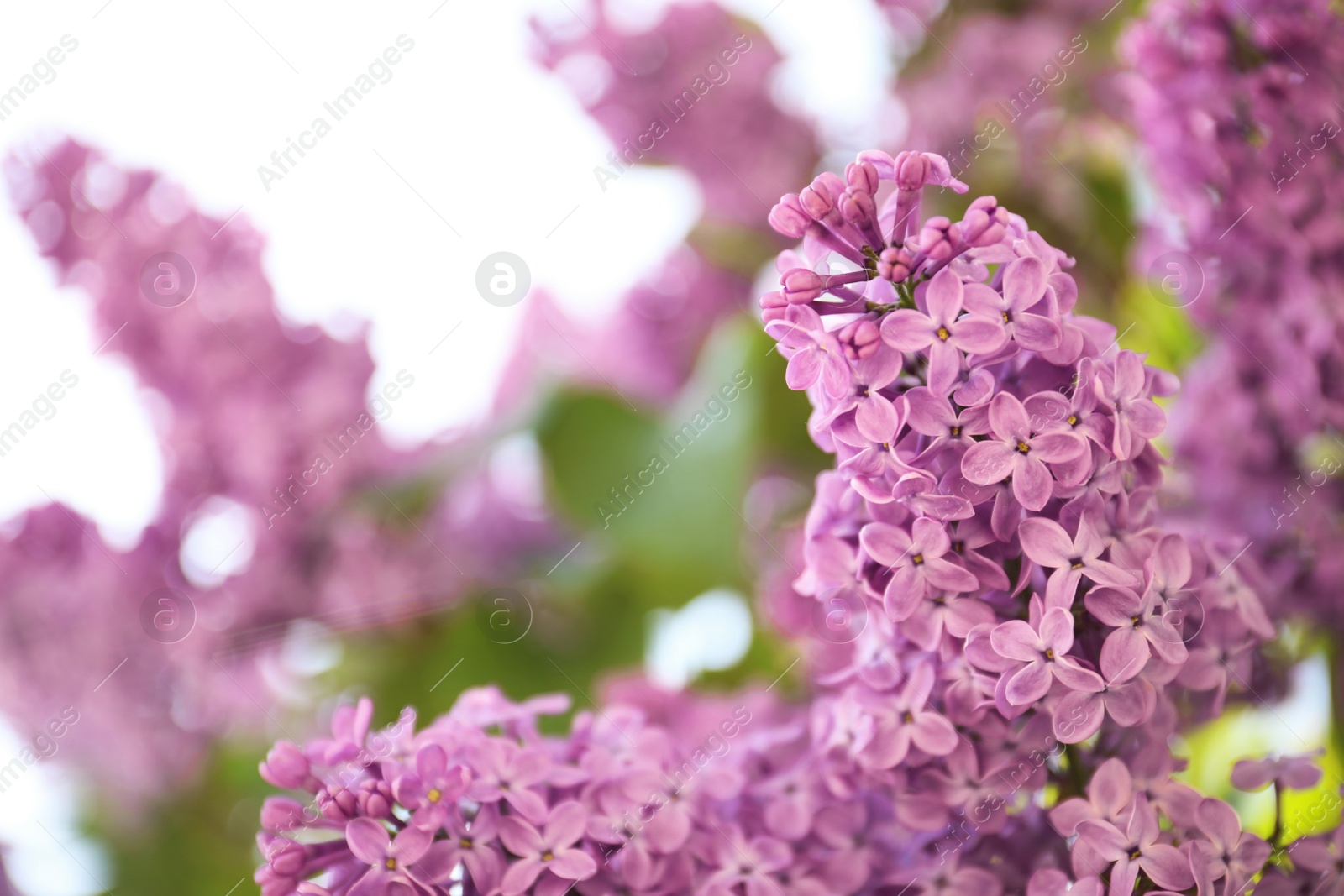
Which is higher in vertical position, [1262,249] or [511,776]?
[511,776]

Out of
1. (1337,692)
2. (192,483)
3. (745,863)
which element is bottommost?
(1337,692)

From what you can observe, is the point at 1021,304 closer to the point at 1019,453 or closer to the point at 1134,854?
the point at 1019,453

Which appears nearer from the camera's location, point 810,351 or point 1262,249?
point 810,351

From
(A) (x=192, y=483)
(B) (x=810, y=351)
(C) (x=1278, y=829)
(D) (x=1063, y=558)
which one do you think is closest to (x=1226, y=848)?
(C) (x=1278, y=829)

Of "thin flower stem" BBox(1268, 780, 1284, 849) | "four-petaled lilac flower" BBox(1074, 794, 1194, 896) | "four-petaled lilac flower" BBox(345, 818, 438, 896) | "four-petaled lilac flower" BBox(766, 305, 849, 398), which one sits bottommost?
"thin flower stem" BBox(1268, 780, 1284, 849)

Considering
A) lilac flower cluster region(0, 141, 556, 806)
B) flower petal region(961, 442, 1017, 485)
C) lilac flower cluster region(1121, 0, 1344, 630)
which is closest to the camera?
flower petal region(961, 442, 1017, 485)

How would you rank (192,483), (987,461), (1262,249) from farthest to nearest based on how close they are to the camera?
(192,483) < (1262,249) < (987,461)

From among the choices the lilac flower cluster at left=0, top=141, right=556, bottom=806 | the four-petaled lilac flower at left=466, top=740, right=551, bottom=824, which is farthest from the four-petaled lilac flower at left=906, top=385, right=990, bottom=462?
the lilac flower cluster at left=0, top=141, right=556, bottom=806

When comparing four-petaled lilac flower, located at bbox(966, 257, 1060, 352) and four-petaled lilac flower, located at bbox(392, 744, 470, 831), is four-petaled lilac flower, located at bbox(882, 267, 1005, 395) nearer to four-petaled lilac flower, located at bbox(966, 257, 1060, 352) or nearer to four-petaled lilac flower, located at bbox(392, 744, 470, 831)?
four-petaled lilac flower, located at bbox(966, 257, 1060, 352)
